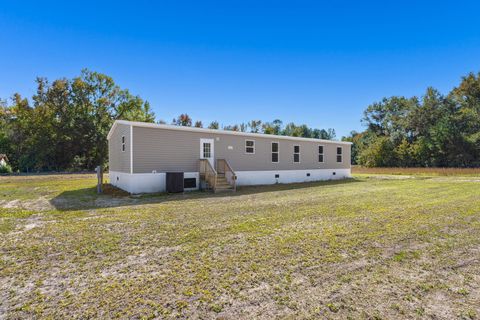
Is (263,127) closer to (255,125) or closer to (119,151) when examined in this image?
(255,125)

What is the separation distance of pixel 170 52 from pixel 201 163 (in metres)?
9.88

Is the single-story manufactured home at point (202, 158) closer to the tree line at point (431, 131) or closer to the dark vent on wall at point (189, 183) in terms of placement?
the dark vent on wall at point (189, 183)

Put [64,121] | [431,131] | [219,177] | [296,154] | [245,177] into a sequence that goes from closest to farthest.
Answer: [219,177]
[245,177]
[296,154]
[64,121]
[431,131]

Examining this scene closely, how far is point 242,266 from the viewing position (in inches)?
124

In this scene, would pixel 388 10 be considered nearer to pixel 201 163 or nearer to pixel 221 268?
pixel 201 163

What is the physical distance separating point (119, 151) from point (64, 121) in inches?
738

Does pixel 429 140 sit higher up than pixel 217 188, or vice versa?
pixel 429 140

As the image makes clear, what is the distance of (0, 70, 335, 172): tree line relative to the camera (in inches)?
1021

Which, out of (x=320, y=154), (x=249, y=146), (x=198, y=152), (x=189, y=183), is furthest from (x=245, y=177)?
(x=320, y=154)

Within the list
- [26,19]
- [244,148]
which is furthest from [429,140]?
[26,19]

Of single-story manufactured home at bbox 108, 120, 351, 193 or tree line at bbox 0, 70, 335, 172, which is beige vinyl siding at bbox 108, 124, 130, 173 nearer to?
single-story manufactured home at bbox 108, 120, 351, 193

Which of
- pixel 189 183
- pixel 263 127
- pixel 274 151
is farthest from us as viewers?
pixel 263 127

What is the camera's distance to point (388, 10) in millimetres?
13781

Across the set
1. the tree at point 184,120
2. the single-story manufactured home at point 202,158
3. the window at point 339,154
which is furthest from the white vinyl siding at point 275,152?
the tree at point 184,120
